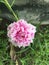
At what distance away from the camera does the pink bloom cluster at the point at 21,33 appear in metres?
1.45

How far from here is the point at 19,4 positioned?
1.62 m

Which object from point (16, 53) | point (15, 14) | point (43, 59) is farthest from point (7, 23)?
point (43, 59)

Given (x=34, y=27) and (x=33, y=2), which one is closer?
(x=34, y=27)

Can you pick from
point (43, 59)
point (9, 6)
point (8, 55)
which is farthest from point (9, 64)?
point (9, 6)

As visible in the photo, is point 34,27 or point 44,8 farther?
point 44,8

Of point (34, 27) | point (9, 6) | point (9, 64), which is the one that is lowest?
point (9, 64)

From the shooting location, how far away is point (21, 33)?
1.45 metres

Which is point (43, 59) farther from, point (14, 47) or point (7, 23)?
point (7, 23)

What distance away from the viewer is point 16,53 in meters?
1.56

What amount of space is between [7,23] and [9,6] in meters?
0.12

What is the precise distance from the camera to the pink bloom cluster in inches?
57.2

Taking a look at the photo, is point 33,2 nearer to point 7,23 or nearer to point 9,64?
point 7,23

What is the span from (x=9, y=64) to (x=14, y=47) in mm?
96

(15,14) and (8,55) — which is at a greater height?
(15,14)
